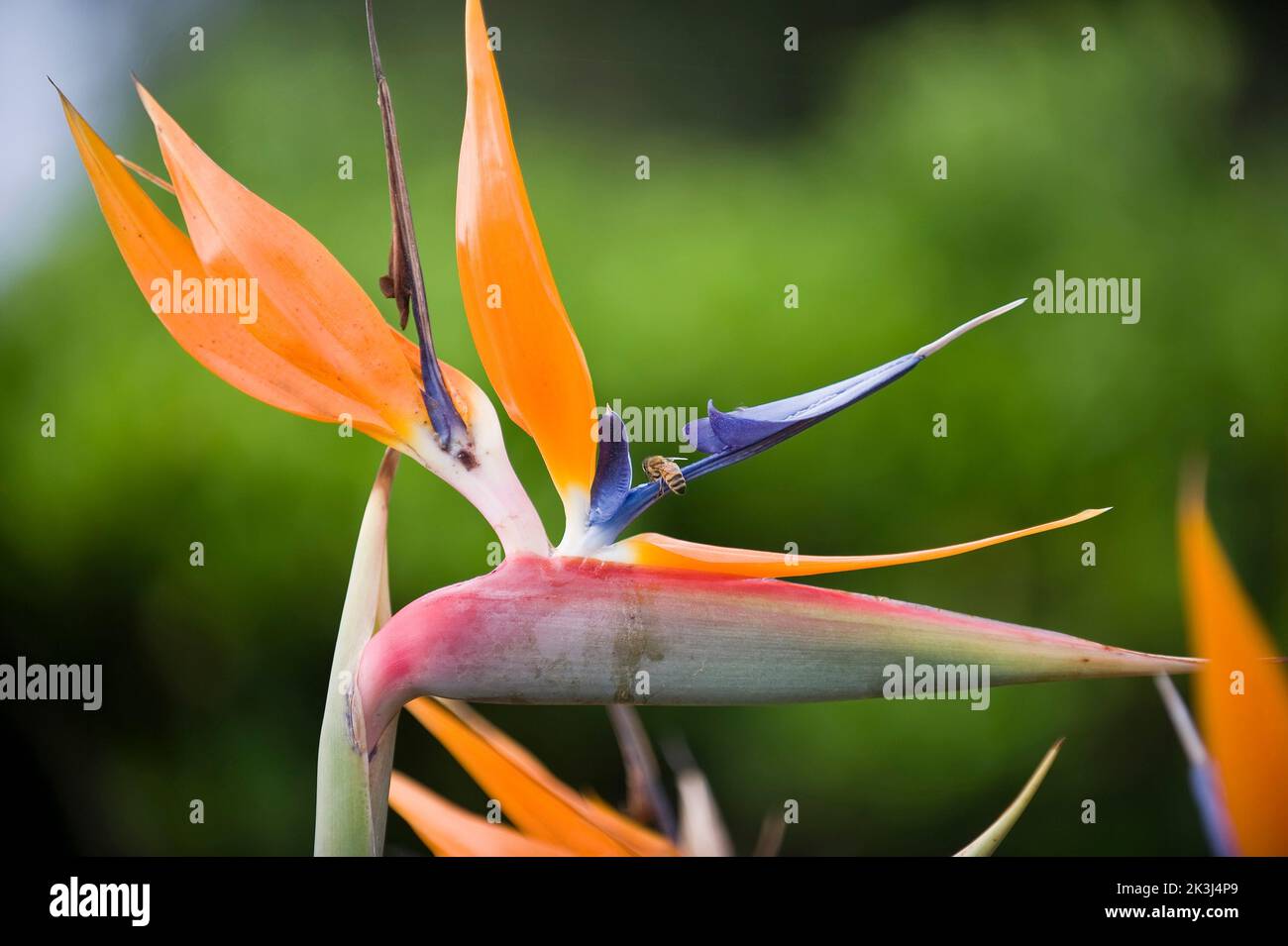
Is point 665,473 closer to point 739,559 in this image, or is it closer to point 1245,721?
point 739,559

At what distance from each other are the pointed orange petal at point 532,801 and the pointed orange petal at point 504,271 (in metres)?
0.31

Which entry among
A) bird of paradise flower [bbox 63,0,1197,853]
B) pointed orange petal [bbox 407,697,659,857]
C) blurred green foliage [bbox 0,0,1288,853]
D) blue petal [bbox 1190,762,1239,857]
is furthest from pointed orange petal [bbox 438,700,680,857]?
blue petal [bbox 1190,762,1239,857]

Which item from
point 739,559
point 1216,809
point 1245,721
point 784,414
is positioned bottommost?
point 1216,809

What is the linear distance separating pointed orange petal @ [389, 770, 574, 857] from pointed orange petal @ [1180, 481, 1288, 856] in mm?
600

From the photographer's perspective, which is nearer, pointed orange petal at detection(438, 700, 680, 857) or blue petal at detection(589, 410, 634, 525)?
blue petal at detection(589, 410, 634, 525)

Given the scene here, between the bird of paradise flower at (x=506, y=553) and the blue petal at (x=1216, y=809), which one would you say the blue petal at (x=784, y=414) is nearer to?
the bird of paradise flower at (x=506, y=553)

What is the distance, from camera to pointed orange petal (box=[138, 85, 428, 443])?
0.77 metres

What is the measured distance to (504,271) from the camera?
0.78m

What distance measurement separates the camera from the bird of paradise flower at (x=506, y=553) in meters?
0.75

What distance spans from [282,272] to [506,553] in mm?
254

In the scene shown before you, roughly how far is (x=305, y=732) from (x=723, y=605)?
33.7 inches

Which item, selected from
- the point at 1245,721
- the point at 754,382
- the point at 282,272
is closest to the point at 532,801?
the point at 282,272

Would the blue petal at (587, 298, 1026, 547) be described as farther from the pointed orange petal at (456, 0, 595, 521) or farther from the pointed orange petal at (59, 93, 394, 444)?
the pointed orange petal at (59, 93, 394, 444)
